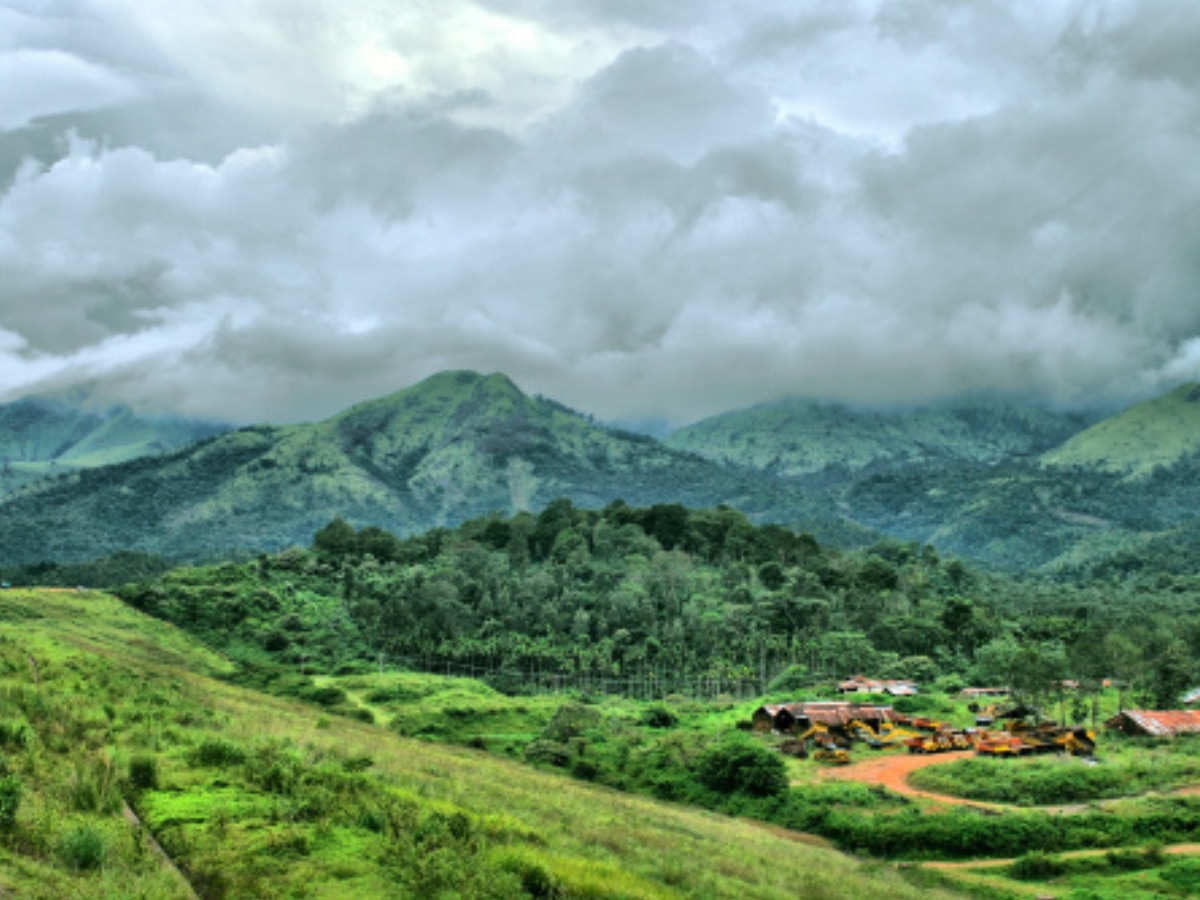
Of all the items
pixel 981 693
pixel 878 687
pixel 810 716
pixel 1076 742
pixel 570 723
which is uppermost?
pixel 570 723

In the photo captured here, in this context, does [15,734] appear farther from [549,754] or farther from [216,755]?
[549,754]


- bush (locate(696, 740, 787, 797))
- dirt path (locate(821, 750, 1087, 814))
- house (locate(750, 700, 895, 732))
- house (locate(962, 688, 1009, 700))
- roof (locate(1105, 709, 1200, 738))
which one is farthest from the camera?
house (locate(962, 688, 1009, 700))

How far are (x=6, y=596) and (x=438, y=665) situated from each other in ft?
145

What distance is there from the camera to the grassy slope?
10.7 meters

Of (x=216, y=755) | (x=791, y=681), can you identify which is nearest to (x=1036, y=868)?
(x=216, y=755)

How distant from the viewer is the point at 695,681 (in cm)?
9750

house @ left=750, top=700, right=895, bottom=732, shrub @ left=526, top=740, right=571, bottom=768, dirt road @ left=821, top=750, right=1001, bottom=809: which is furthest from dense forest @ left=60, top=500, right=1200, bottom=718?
shrub @ left=526, top=740, right=571, bottom=768

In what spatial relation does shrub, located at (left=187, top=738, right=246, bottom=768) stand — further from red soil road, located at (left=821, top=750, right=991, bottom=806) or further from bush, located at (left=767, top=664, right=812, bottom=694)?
bush, located at (left=767, top=664, right=812, bottom=694)

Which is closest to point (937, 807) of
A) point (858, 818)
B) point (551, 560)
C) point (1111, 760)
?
point (858, 818)

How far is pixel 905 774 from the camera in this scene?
52.9 m

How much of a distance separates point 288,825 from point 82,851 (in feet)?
9.07

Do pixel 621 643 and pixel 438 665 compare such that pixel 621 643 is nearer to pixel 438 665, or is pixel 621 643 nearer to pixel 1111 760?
pixel 438 665

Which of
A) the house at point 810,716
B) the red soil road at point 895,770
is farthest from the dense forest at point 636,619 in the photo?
the red soil road at point 895,770

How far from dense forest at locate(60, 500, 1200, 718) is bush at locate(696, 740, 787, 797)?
31.5 metres
